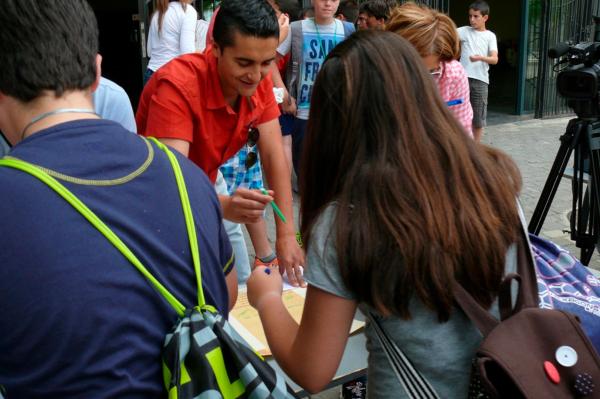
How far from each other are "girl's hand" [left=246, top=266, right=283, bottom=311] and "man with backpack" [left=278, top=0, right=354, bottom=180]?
3.29 m

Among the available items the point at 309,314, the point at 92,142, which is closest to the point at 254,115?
the point at 309,314

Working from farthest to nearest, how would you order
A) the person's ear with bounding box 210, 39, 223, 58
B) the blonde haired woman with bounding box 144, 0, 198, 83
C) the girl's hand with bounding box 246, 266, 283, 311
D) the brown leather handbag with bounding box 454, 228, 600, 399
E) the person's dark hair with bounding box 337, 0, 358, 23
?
the person's dark hair with bounding box 337, 0, 358, 23
the blonde haired woman with bounding box 144, 0, 198, 83
the person's ear with bounding box 210, 39, 223, 58
the girl's hand with bounding box 246, 266, 283, 311
the brown leather handbag with bounding box 454, 228, 600, 399

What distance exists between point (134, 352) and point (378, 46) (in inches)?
28.7

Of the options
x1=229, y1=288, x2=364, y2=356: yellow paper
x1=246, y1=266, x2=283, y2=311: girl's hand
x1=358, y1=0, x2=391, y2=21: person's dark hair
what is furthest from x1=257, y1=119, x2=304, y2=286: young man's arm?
x1=358, y1=0, x2=391, y2=21: person's dark hair

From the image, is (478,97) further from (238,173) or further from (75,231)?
(75,231)

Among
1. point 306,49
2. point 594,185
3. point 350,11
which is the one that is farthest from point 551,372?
point 350,11

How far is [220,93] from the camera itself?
A: 2098 millimetres

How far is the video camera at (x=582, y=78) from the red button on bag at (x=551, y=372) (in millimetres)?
2271

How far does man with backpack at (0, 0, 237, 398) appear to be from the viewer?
0.90 meters

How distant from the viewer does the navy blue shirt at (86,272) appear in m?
0.90

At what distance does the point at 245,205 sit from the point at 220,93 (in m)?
0.56

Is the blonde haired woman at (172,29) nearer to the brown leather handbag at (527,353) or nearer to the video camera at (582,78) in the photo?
the video camera at (582,78)

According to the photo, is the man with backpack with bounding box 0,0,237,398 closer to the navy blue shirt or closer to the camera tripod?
the navy blue shirt

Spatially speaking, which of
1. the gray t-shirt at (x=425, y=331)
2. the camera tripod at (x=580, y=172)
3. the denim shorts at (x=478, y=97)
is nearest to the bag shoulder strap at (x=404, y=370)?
the gray t-shirt at (x=425, y=331)
